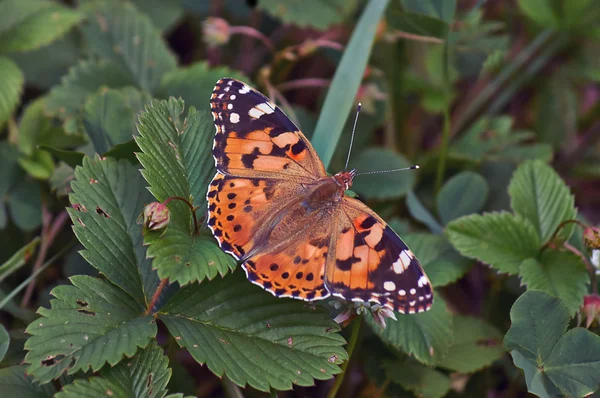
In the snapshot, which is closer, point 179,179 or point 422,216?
point 179,179

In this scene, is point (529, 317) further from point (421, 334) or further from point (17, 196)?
point (17, 196)

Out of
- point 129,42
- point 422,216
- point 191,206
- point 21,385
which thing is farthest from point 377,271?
point 129,42

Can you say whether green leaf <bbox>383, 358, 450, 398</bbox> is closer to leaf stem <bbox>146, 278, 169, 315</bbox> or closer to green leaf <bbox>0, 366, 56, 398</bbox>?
leaf stem <bbox>146, 278, 169, 315</bbox>

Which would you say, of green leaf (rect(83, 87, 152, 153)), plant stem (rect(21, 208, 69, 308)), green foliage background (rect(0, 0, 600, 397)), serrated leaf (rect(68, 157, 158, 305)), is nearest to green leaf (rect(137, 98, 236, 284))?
green foliage background (rect(0, 0, 600, 397))

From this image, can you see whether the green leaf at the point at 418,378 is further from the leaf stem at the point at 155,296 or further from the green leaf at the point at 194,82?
the green leaf at the point at 194,82

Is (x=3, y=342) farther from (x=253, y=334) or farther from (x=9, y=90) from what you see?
(x=9, y=90)

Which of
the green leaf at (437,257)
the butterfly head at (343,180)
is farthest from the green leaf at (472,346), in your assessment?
the butterfly head at (343,180)
